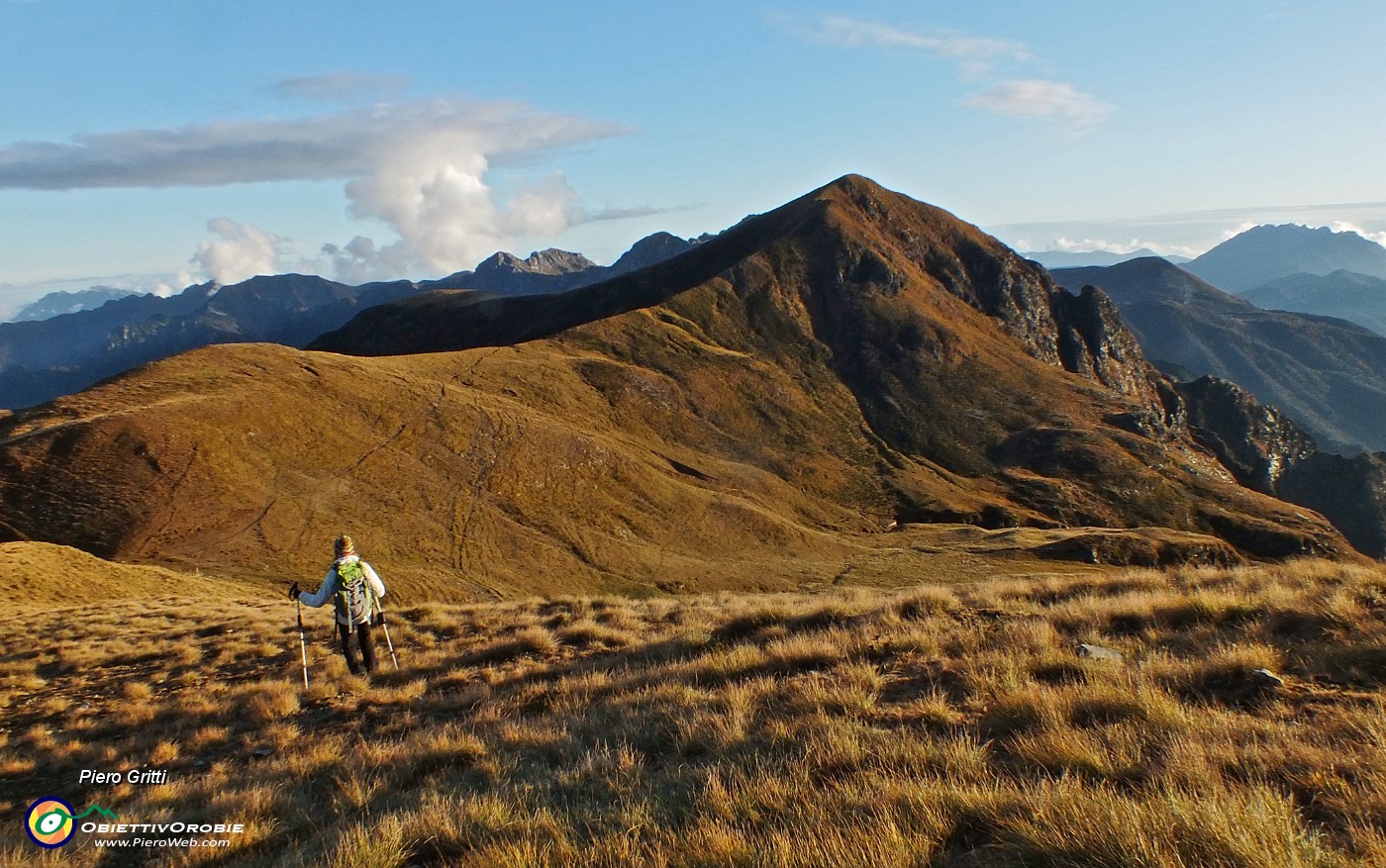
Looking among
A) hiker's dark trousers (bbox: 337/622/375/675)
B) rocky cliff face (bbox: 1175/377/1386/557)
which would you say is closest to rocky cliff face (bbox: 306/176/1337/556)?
rocky cliff face (bbox: 1175/377/1386/557)

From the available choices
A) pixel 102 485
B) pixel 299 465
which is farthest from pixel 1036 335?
pixel 102 485

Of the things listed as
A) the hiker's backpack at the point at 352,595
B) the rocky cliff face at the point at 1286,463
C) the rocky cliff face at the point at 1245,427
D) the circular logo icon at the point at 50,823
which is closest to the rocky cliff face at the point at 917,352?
the rocky cliff face at the point at 1286,463

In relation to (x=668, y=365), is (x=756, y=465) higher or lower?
lower

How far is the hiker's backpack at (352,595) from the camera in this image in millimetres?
12392

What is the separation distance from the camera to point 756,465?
86938 mm

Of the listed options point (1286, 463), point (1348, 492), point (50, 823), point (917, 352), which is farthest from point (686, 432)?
point (1286, 463)

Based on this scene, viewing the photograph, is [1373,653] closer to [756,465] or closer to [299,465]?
[299,465]

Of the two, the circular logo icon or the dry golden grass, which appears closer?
the dry golden grass

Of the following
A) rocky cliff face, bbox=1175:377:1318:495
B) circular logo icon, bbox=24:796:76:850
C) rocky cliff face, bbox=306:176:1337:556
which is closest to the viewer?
circular logo icon, bbox=24:796:76:850

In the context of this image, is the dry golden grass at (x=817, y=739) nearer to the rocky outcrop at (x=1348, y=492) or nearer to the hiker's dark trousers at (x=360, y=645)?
the hiker's dark trousers at (x=360, y=645)

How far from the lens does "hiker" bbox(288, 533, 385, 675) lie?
12.4m

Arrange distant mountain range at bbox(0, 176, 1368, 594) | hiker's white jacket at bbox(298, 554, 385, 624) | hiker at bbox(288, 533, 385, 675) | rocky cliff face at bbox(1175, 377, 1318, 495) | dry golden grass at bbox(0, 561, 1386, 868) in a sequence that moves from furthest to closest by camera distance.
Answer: rocky cliff face at bbox(1175, 377, 1318, 495) → distant mountain range at bbox(0, 176, 1368, 594) → hiker at bbox(288, 533, 385, 675) → hiker's white jacket at bbox(298, 554, 385, 624) → dry golden grass at bbox(0, 561, 1386, 868)

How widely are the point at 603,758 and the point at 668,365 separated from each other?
9378 cm

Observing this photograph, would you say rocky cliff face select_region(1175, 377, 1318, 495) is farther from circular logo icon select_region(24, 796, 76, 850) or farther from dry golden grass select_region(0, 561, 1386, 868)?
circular logo icon select_region(24, 796, 76, 850)
